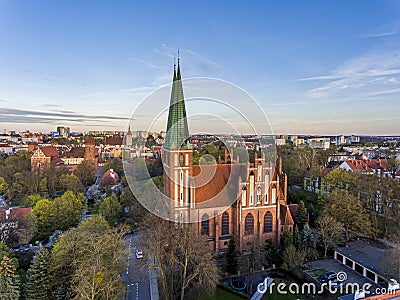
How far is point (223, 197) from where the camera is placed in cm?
2344

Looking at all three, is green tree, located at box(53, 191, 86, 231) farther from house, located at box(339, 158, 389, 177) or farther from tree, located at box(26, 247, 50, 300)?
house, located at box(339, 158, 389, 177)

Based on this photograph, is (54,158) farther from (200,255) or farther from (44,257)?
(200,255)

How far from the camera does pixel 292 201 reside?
34156 millimetres

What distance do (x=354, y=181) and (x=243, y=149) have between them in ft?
53.1

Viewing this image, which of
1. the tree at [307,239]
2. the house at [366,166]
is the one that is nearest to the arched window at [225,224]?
the tree at [307,239]

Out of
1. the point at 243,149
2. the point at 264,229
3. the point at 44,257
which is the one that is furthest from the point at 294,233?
the point at 44,257

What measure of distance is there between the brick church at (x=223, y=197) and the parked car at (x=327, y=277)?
15.5 feet

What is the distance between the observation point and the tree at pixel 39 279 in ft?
49.8

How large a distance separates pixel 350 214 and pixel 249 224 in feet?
31.3

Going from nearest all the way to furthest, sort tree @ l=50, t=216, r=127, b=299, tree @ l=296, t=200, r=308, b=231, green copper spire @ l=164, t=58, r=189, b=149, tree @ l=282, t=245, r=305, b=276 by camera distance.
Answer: tree @ l=50, t=216, r=127, b=299 < tree @ l=282, t=245, r=305, b=276 < green copper spire @ l=164, t=58, r=189, b=149 < tree @ l=296, t=200, r=308, b=231

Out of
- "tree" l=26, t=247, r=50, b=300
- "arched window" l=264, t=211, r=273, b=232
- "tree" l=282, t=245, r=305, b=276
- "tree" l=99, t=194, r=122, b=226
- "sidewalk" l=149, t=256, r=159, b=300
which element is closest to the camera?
"tree" l=26, t=247, r=50, b=300

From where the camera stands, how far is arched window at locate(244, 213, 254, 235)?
2336 centimetres

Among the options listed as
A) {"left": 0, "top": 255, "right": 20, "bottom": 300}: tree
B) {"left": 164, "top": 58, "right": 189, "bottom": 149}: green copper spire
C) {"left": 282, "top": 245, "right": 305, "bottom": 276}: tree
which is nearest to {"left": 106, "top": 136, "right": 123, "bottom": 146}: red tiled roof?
{"left": 164, "top": 58, "right": 189, "bottom": 149}: green copper spire

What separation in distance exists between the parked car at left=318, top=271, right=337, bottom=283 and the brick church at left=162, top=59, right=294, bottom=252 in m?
4.71
